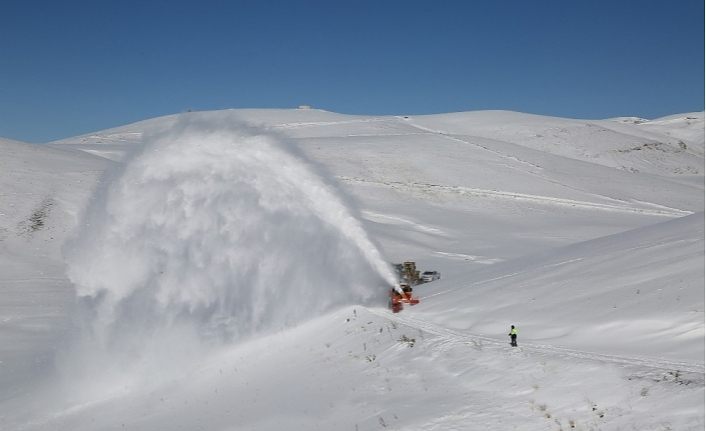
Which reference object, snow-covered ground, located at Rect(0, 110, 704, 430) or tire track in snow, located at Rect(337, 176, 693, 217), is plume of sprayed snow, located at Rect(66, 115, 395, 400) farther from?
tire track in snow, located at Rect(337, 176, 693, 217)

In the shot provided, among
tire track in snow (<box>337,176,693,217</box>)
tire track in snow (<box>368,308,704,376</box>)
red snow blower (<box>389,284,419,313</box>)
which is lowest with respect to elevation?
tire track in snow (<box>368,308,704,376</box>)

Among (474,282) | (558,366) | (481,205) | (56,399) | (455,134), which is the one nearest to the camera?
(558,366)

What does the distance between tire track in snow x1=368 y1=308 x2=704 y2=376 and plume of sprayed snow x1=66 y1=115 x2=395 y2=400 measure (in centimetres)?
370

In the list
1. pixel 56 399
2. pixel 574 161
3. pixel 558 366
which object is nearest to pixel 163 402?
pixel 56 399

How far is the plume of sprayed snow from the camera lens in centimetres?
2300

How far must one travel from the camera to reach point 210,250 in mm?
24031

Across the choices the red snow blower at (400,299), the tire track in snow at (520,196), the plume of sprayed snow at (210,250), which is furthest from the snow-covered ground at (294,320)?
the tire track in snow at (520,196)

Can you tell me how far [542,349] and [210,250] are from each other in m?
13.3

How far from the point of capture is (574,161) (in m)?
106

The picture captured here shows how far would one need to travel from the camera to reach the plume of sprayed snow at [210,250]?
23.0 m

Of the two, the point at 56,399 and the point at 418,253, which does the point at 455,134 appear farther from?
the point at 56,399

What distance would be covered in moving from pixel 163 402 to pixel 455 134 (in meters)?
Answer: 113

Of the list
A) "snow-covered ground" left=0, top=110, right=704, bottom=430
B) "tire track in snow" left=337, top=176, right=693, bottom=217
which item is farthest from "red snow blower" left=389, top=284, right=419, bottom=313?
"tire track in snow" left=337, top=176, right=693, bottom=217

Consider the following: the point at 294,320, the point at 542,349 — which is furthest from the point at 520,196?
the point at 542,349
